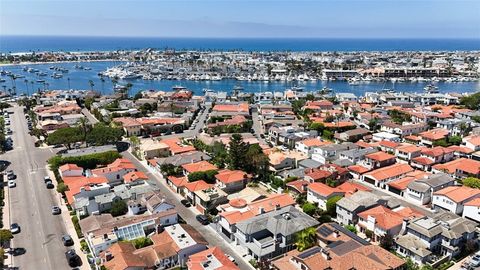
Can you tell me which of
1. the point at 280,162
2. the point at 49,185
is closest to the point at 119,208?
the point at 49,185

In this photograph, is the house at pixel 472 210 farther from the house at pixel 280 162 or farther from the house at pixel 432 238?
the house at pixel 280 162

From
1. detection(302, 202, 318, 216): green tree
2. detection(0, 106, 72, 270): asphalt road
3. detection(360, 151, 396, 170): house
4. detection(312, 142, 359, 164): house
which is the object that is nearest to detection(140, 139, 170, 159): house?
detection(0, 106, 72, 270): asphalt road

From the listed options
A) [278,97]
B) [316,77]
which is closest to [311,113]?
[278,97]

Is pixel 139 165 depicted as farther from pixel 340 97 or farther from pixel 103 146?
pixel 340 97

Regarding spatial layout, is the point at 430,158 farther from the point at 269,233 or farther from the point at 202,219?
the point at 202,219

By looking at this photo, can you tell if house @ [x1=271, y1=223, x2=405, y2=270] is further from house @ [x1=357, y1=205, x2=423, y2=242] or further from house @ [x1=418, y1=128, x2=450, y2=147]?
house @ [x1=418, y1=128, x2=450, y2=147]

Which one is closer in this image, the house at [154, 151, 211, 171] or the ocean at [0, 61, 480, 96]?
the house at [154, 151, 211, 171]
